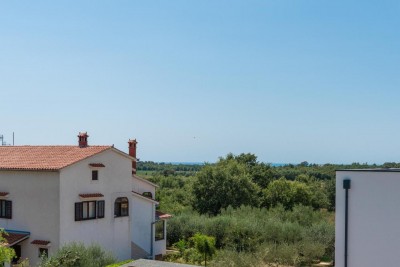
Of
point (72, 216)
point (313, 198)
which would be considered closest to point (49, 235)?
point (72, 216)

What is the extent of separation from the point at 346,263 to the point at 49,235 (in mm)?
17021

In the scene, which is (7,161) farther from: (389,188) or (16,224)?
(389,188)

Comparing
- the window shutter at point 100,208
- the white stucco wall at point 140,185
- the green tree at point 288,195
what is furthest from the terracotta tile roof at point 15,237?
the green tree at point 288,195

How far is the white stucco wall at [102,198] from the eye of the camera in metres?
23.3

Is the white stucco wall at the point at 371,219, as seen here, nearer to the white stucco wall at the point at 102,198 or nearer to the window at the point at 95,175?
the white stucco wall at the point at 102,198

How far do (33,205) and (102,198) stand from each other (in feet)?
12.2

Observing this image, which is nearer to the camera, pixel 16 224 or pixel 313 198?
pixel 16 224

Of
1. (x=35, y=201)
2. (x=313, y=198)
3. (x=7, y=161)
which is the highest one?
(x=7, y=161)

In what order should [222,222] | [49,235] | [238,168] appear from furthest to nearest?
[238,168]
[222,222]
[49,235]

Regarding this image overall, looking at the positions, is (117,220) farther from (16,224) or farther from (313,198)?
(313,198)

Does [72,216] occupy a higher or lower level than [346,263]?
lower

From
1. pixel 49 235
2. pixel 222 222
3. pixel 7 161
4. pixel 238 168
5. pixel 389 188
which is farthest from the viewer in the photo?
pixel 238 168

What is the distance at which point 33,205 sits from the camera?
23578mm

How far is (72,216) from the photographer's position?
23.6 meters
